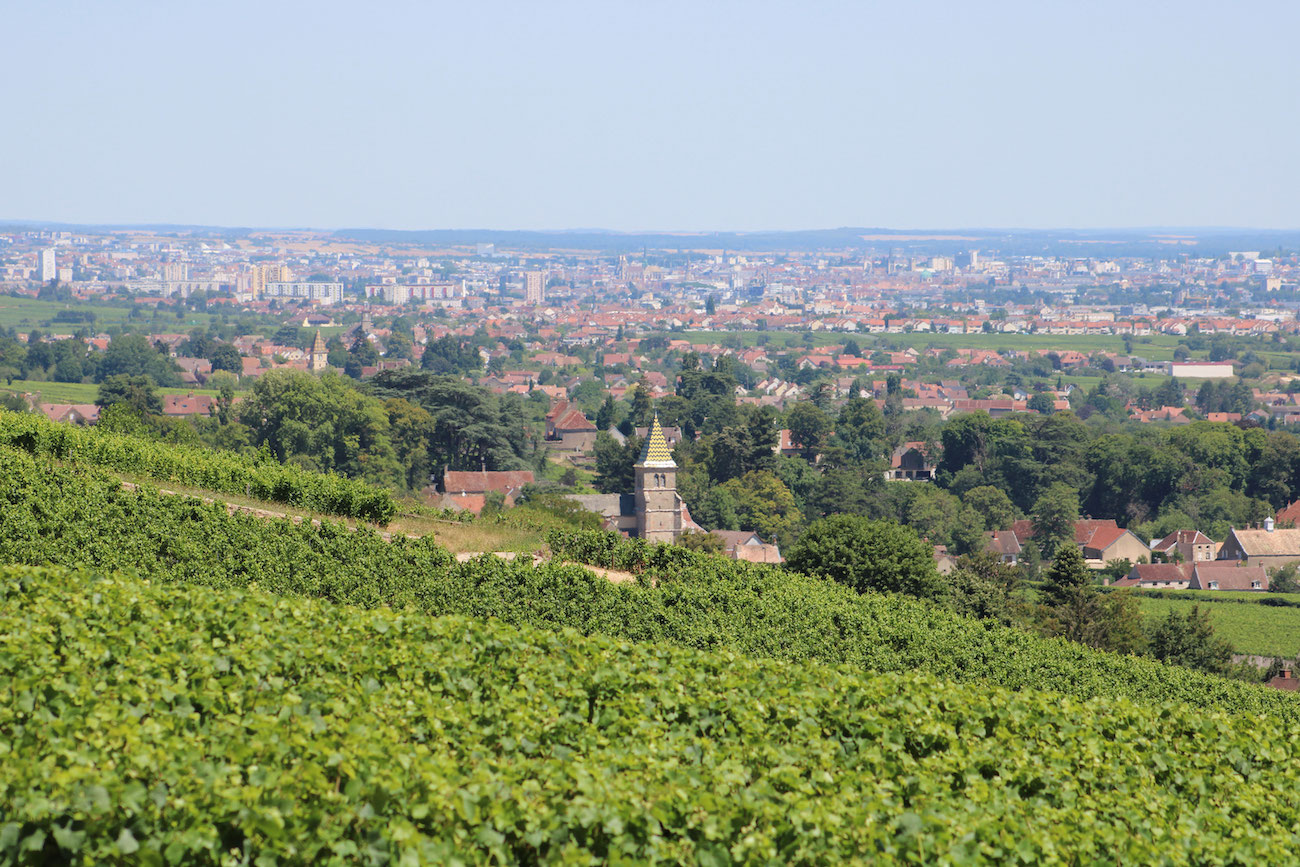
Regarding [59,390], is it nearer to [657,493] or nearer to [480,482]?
[480,482]

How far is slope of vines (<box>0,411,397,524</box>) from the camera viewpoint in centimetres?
1652

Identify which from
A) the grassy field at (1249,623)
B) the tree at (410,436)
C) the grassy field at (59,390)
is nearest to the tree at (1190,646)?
the grassy field at (1249,623)

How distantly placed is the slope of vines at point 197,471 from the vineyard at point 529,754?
7197 mm

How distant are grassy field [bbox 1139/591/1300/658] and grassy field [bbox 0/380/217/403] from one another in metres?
53.4

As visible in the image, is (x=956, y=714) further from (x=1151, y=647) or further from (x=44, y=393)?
(x=44, y=393)

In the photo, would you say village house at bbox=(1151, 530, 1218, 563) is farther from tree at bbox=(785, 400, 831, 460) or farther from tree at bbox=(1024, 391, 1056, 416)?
tree at bbox=(1024, 391, 1056, 416)

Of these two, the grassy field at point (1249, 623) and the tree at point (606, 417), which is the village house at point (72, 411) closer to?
the tree at point (606, 417)

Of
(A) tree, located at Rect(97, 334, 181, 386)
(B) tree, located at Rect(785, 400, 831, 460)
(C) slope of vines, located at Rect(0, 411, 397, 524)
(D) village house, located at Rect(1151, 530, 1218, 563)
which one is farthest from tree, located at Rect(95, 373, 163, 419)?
(C) slope of vines, located at Rect(0, 411, 397, 524)

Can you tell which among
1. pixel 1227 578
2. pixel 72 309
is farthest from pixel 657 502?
pixel 72 309

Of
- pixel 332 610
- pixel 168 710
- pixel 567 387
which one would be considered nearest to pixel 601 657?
pixel 332 610

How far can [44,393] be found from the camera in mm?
73938

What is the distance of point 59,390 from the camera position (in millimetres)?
77188

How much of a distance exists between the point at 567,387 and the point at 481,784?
398 ft

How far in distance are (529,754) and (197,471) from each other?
11.7 m
